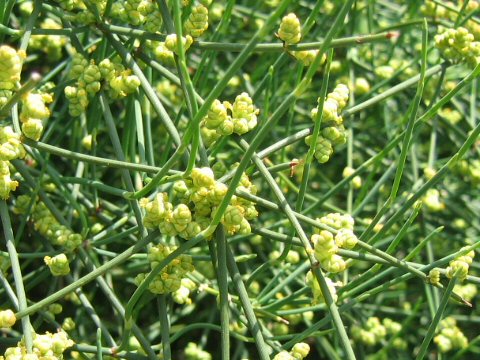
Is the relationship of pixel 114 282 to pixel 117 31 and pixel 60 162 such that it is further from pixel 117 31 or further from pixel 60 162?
pixel 117 31

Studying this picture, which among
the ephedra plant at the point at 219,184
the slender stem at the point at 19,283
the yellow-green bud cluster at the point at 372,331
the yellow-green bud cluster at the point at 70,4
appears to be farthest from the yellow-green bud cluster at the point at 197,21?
the yellow-green bud cluster at the point at 372,331

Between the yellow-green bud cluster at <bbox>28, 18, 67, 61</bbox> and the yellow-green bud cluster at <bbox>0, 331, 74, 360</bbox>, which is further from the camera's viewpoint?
the yellow-green bud cluster at <bbox>28, 18, 67, 61</bbox>

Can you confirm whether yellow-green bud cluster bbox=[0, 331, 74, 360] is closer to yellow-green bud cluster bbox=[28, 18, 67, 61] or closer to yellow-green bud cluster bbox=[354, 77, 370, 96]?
yellow-green bud cluster bbox=[28, 18, 67, 61]

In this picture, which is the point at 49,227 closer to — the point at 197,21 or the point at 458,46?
the point at 197,21

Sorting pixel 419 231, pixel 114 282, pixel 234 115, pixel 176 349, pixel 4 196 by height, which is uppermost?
pixel 234 115

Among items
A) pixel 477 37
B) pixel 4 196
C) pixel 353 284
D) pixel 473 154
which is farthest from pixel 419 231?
pixel 4 196

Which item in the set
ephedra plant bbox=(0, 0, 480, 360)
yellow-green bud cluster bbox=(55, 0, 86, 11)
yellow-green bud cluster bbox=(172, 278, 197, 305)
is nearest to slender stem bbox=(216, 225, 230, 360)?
ephedra plant bbox=(0, 0, 480, 360)

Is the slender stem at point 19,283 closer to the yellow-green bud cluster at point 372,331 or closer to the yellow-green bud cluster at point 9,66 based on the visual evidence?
the yellow-green bud cluster at point 9,66
